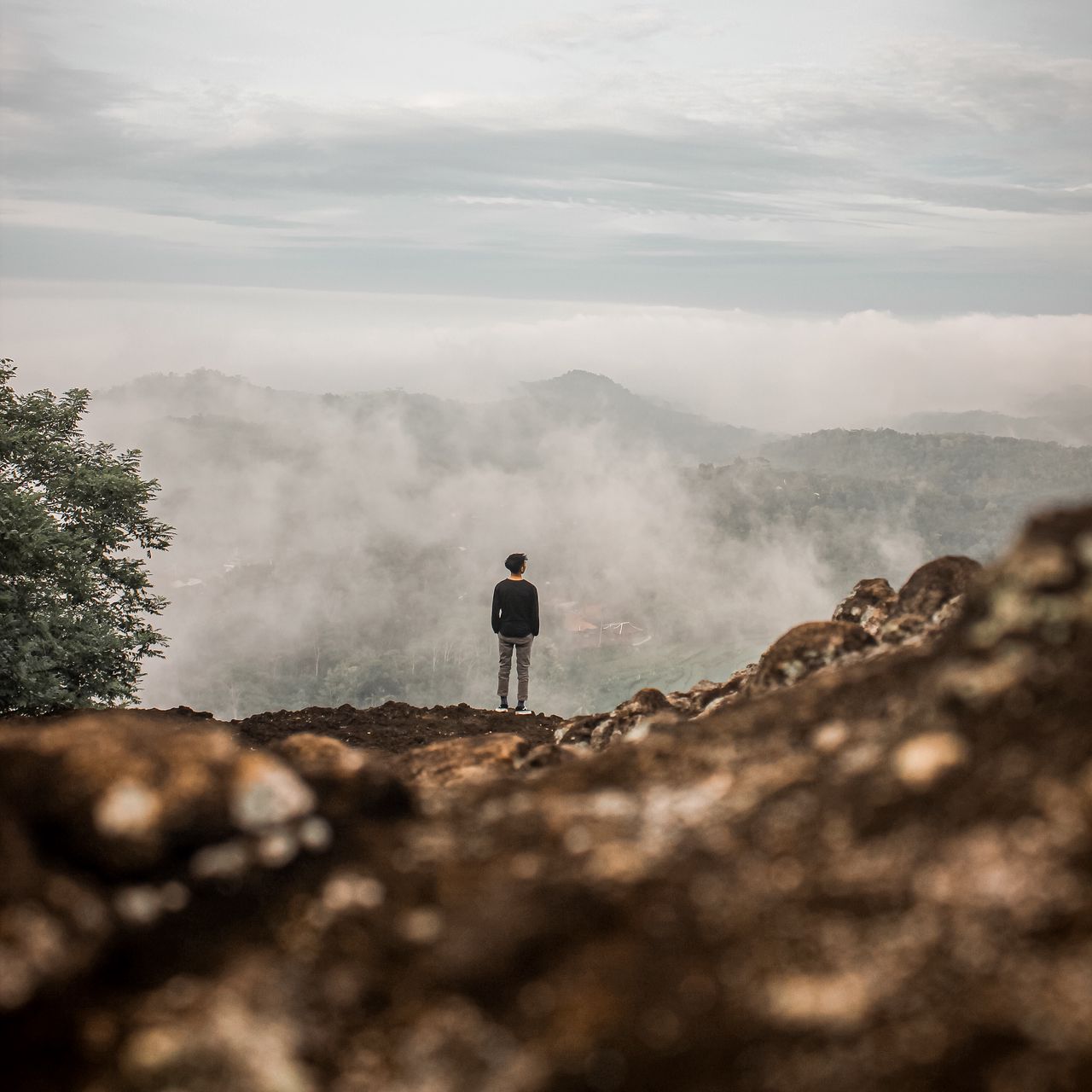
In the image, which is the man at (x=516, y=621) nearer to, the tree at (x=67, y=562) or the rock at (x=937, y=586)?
the tree at (x=67, y=562)

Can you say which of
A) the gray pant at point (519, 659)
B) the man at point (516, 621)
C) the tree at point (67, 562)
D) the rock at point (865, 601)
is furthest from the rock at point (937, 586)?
the tree at point (67, 562)

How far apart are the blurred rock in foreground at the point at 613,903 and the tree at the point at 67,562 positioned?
2024 cm

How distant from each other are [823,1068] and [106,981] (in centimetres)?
339

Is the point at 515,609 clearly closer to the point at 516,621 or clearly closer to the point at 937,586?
the point at 516,621

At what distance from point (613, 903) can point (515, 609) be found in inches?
705

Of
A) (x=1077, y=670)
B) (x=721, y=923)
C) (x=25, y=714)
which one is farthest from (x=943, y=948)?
(x=25, y=714)

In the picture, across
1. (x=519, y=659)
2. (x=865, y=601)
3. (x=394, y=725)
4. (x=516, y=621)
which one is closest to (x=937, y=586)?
(x=865, y=601)

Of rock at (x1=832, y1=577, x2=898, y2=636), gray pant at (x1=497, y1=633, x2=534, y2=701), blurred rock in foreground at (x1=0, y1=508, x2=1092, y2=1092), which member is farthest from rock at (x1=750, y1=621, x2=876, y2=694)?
gray pant at (x1=497, y1=633, x2=534, y2=701)

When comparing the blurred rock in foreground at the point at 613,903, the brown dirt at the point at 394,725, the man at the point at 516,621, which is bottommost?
the brown dirt at the point at 394,725

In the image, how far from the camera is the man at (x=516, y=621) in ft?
73.3

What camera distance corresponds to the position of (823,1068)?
363 centimetres

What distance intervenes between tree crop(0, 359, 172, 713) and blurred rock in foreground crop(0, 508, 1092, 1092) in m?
20.2

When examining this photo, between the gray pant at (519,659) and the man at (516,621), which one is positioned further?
the gray pant at (519,659)

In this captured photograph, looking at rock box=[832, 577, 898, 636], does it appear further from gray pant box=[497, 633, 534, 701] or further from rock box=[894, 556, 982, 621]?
gray pant box=[497, 633, 534, 701]
